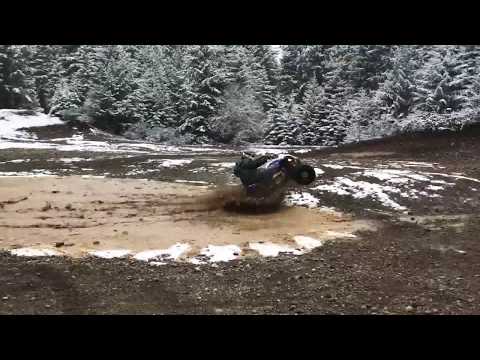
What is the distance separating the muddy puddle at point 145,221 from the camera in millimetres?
8789

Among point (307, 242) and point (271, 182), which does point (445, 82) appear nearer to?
point (271, 182)

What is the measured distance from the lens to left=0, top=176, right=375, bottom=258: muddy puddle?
8.79 meters

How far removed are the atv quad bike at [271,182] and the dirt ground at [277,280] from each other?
90.5 inches

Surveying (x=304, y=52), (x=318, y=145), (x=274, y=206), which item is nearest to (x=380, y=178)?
(x=274, y=206)

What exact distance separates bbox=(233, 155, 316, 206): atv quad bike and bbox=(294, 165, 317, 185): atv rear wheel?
1.29 ft

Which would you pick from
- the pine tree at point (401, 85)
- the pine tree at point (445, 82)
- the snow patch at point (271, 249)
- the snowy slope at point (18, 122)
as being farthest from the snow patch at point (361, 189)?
the snowy slope at point (18, 122)

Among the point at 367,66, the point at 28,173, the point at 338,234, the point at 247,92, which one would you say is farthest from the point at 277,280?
the point at 367,66

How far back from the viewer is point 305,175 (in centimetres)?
1327

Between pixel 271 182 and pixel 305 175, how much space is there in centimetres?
143

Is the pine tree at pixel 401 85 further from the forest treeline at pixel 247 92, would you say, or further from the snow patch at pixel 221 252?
the snow patch at pixel 221 252

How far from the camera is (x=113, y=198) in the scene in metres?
12.9

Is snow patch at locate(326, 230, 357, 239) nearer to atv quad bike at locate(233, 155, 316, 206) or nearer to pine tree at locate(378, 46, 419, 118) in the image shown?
atv quad bike at locate(233, 155, 316, 206)

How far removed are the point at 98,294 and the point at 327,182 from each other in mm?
9625
